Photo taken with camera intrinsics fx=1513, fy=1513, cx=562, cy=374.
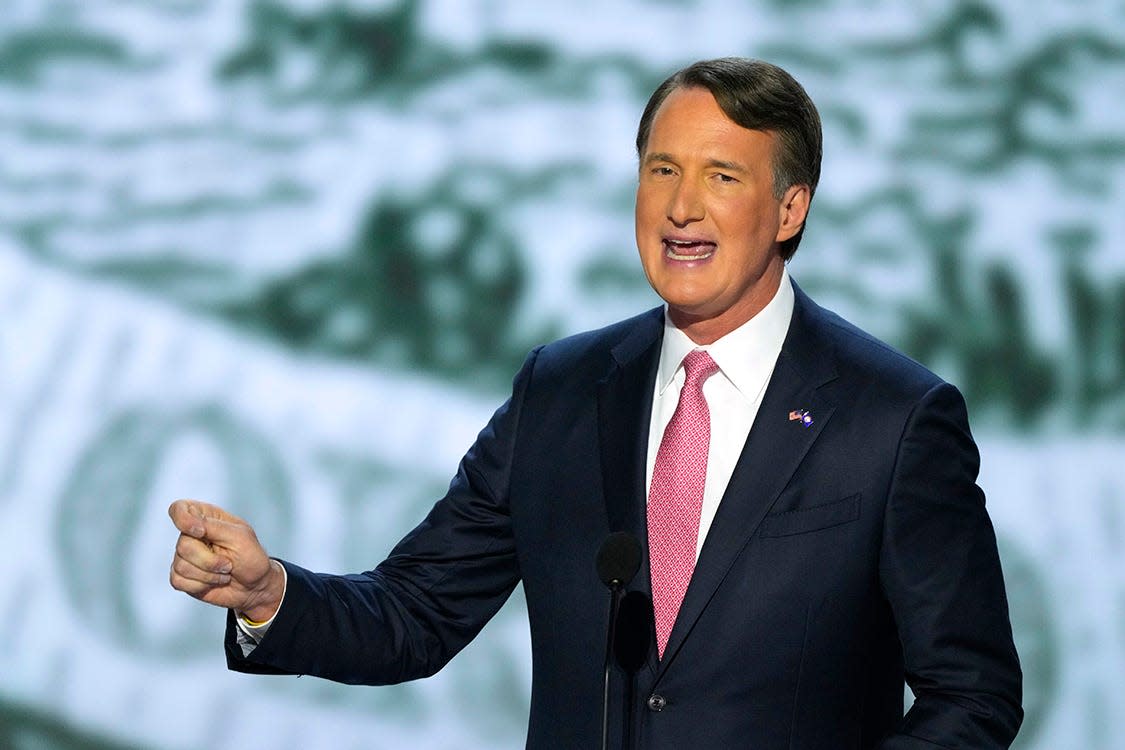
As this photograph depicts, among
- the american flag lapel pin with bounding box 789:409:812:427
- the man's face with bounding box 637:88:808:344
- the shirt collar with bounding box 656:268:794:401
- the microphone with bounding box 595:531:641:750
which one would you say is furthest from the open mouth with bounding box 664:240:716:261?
the microphone with bounding box 595:531:641:750

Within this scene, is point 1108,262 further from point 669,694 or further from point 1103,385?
point 669,694

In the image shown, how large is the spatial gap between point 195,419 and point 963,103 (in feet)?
6.21

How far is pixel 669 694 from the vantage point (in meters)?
1.80

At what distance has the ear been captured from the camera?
6.68ft

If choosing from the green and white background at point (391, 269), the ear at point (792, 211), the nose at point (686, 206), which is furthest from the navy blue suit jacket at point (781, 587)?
the green and white background at point (391, 269)

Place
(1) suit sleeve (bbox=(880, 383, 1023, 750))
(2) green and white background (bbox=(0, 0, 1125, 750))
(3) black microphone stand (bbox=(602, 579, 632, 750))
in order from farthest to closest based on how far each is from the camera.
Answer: (2) green and white background (bbox=(0, 0, 1125, 750))
(1) suit sleeve (bbox=(880, 383, 1023, 750))
(3) black microphone stand (bbox=(602, 579, 632, 750))

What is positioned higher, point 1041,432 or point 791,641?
point 1041,432

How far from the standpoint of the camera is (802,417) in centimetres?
190

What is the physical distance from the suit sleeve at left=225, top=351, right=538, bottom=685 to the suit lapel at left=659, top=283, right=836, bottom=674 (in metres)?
0.37

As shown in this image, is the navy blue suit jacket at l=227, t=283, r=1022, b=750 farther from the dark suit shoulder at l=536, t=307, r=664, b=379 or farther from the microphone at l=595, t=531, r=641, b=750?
the microphone at l=595, t=531, r=641, b=750

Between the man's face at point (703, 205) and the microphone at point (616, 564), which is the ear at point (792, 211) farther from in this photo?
the microphone at point (616, 564)

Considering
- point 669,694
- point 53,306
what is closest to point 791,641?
point 669,694

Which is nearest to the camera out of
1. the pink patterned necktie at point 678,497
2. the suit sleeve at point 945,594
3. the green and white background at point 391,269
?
the suit sleeve at point 945,594

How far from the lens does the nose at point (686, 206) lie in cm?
193
